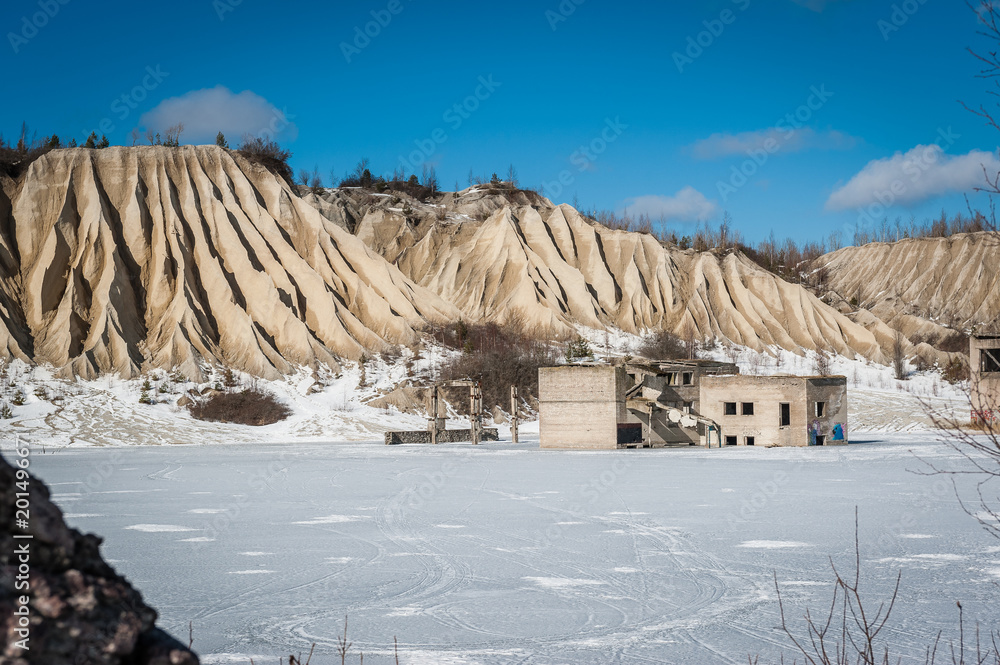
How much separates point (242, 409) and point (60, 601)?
145 feet

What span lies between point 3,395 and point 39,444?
667 centimetres

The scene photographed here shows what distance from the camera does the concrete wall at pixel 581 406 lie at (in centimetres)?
3628

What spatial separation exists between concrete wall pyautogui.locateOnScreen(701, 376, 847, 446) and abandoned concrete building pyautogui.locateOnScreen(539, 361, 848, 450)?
1.7 inches

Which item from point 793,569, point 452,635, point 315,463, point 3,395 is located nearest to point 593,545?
point 793,569

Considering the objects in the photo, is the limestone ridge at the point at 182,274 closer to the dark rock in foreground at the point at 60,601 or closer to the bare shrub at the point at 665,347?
the bare shrub at the point at 665,347

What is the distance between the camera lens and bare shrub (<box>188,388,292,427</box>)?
43.9m

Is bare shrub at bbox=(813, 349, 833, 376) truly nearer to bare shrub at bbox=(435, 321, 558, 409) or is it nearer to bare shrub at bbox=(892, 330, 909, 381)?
bare shrub at bbox=(892, 330, 909, 381)

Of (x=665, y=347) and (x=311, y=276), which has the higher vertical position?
(x=311, y=276)

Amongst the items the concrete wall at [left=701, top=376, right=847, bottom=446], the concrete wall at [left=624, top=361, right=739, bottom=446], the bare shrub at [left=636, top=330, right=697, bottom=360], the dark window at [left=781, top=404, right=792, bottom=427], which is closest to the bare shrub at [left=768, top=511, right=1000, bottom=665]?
the concrete wall at [left=624, top=361, right=739, bottom=446]

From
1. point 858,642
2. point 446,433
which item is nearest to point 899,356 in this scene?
point 446,433

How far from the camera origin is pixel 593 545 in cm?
1230

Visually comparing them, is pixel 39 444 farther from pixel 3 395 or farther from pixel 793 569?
pixel 793 569

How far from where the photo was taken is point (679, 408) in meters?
41.1

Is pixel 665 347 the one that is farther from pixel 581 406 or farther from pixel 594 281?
pixel 581 406
